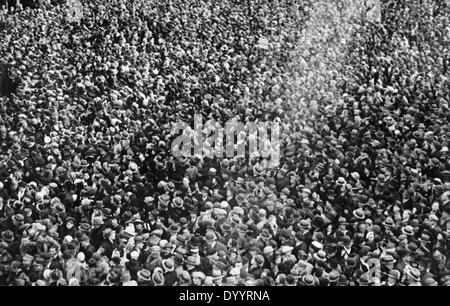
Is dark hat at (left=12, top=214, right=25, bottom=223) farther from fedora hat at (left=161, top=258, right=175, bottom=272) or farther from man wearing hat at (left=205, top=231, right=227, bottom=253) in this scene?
man wearing hat at (left=205, top=231, right=227, bottom=253)

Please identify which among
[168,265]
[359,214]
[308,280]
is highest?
[359,214]

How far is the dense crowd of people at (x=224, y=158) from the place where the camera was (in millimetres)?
5262

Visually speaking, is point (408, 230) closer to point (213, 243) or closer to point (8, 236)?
point (213, 243)

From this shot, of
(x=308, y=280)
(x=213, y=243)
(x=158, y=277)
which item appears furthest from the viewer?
(x=213, y=243)

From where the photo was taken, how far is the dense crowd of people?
526cm

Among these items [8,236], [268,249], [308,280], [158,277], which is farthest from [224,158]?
[8,236]

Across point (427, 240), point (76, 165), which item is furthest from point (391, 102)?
point (76, 165)

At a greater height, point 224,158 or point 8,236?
point 224,158

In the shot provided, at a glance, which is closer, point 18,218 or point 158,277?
point 158,277

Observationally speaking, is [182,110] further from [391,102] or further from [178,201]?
[391,102]

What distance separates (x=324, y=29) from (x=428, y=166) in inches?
125

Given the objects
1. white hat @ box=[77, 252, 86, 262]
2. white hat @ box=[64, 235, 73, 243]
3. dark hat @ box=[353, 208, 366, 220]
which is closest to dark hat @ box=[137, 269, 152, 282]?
white hat @ box=[77, 252, 86, 262]

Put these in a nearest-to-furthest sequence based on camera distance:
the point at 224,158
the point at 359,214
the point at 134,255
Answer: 1. the point at 134,255
2. the point at 359,214
3. the point at 224,158

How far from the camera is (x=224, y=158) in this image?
6457 millimetres
